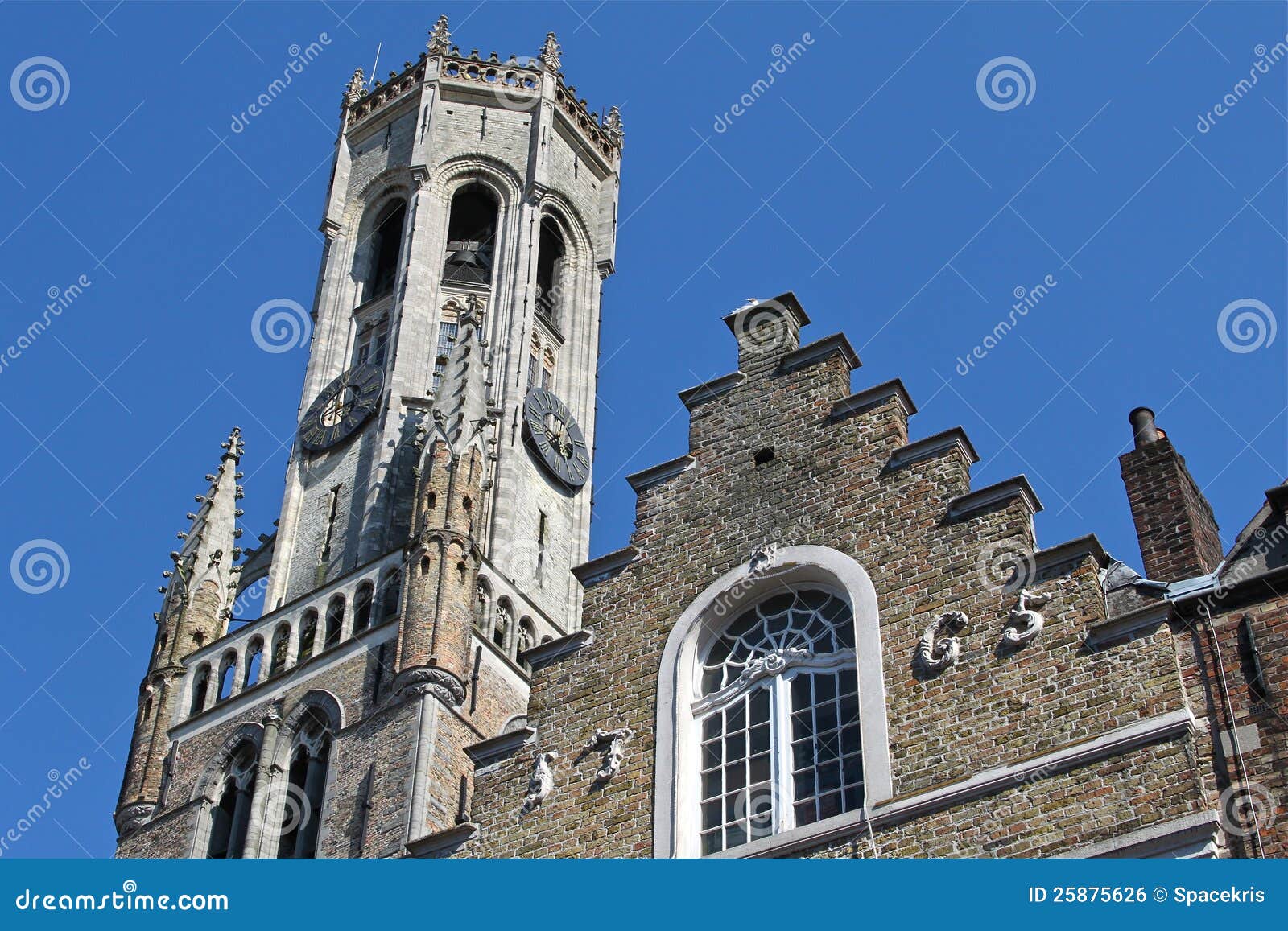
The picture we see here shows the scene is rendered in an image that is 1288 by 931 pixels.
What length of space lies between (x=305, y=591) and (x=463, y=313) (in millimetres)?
6254

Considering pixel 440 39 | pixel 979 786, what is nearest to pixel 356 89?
pixel 440 39

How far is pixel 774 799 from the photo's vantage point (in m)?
14.6

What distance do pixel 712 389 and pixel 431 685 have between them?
12691 millimetres

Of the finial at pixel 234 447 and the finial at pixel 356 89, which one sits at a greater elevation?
the finial at pixel 356 89

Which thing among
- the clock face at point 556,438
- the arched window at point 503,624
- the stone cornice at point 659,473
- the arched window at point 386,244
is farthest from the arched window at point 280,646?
the stone cornice at point 659,473

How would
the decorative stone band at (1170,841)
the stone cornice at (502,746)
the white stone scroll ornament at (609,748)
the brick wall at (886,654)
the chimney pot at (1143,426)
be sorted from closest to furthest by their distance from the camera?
the decorative stone band at (1170,841) → the brick wall at (886,654) → the white stone scroll ornament at (609,748) → the stone cornice at (502,746) → the chimney pot at (1143,426)

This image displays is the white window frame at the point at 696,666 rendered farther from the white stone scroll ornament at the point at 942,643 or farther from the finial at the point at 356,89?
the finial at the point at 356,89

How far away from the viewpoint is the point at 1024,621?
14367 mm

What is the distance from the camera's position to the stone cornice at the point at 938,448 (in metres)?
16.0

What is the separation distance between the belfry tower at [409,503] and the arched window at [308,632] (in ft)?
0.15

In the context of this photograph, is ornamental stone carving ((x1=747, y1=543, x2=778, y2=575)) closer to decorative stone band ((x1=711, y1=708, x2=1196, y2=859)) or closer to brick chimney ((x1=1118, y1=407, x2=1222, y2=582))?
decorative stone band ((x1=711, y1=708, x2=1196, y2=859))

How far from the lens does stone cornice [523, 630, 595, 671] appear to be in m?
16.7

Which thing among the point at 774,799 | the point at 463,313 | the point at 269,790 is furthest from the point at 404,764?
the point at 774,799

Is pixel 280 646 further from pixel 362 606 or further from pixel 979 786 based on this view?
pixel 979 786
